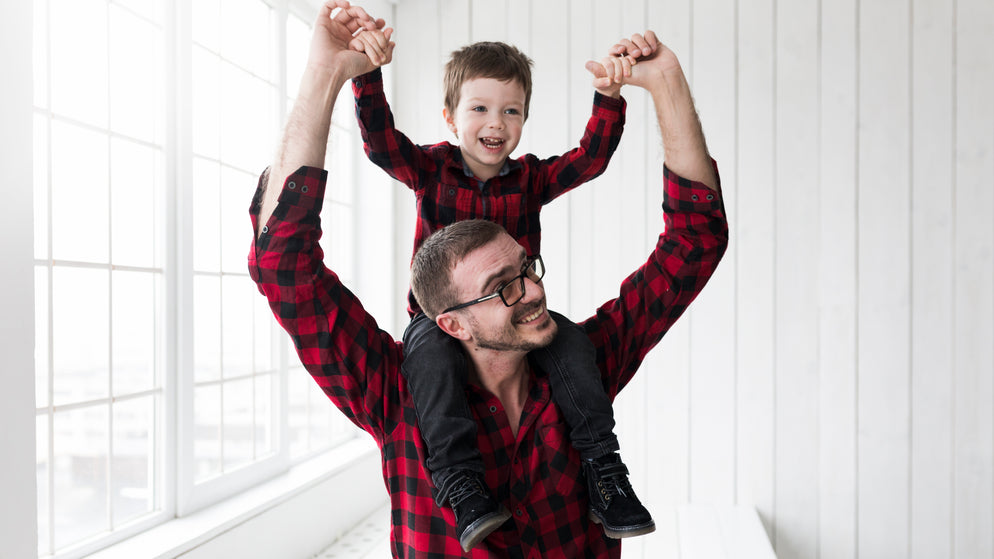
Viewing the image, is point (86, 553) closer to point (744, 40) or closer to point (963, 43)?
point (744, 40)

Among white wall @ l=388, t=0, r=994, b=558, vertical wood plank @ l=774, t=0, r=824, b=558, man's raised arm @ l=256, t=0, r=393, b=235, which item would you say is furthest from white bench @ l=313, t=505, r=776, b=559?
man's raised arm @ l=256, t=0, r=393, b=235

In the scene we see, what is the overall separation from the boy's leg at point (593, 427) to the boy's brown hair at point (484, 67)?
28.0 inches

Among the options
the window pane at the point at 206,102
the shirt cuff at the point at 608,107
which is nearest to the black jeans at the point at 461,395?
the shirt cuff at the point at 608,107

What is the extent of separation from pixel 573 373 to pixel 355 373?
18.0 inches

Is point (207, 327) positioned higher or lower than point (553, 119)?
lower

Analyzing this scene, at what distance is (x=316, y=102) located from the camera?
1.26 meters

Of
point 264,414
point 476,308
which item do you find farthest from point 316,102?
point 264,414

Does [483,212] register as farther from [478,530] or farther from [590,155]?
[478,530]

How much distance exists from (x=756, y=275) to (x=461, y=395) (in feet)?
7.97

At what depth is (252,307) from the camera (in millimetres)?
2861

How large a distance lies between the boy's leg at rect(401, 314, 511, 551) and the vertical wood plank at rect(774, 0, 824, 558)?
95.4 inches

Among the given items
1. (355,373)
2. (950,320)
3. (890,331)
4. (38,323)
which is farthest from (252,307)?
(950,320)

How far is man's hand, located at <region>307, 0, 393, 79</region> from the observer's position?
127cm

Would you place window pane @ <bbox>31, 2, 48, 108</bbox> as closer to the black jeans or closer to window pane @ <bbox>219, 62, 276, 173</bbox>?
window pane @ <bbox>219, 62, 276, 173</bbox>
